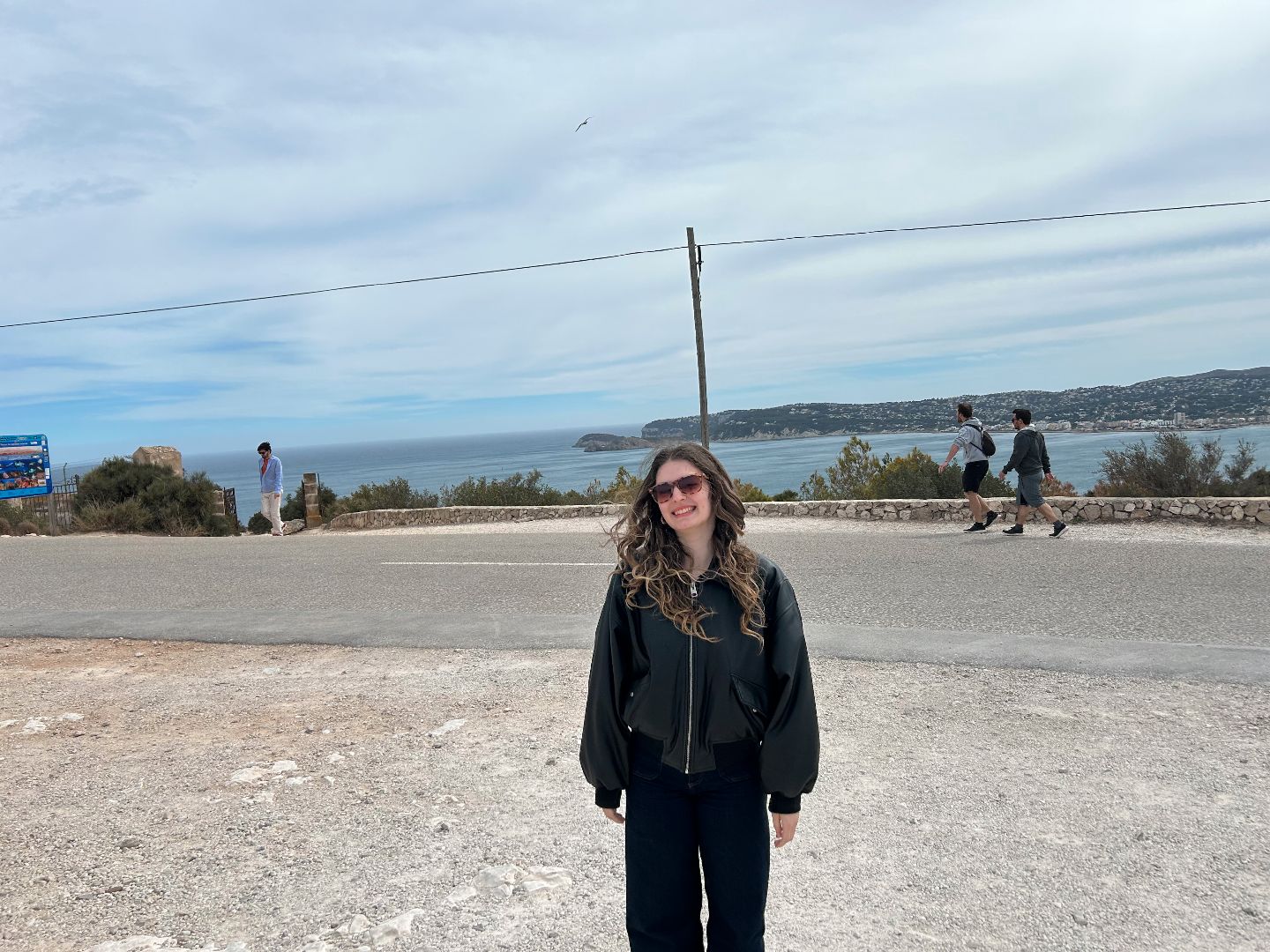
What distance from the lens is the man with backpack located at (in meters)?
12.5

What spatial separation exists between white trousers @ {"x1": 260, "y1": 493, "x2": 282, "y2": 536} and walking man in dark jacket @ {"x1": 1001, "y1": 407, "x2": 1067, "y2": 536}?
39.0 ft

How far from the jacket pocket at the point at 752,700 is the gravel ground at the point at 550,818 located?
111 cm

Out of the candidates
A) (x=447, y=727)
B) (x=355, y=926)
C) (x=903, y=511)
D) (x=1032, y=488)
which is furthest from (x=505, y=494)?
(x=355, y=926)

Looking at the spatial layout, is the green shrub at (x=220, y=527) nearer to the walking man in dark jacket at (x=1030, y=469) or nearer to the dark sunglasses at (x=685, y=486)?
the walking man in dark jacket at (x=1030, y=469)

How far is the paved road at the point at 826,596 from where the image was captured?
684cm

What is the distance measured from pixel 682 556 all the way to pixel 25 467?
20.9 metres

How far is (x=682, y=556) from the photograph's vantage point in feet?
8.63

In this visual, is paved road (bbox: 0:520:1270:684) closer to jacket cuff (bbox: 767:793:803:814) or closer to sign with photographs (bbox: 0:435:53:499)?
jacket cuff (bbox: 767:793:803:814)

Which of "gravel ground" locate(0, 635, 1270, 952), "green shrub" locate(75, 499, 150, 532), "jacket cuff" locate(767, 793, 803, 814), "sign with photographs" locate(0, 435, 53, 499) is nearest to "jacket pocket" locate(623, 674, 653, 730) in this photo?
"jacket cuff" locate(767, 793, 803, 814)

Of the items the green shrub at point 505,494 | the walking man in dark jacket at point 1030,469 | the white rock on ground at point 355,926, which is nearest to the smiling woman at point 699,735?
the white rock on ground at point 355,926

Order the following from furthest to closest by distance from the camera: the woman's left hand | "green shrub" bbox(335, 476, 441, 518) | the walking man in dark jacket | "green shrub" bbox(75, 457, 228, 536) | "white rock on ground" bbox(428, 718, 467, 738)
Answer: "green shrub" bbox(335, 476, 441, 518) < "green shrub" bbox(75, 457, 228, 536) < the walking man in dark jacket < "white rock on ground" bbox(428, 718, 467, 738) < the woman's left hand

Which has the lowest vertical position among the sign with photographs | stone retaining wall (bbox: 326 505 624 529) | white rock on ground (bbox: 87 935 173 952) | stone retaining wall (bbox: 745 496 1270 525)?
white rock on ground (bbox: 87 935 173 952)

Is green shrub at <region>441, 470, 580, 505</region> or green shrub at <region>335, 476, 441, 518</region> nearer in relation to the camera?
green shrub at <region>441, 470, 580, 505</region>

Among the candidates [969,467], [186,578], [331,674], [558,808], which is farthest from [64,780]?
[969,467]
